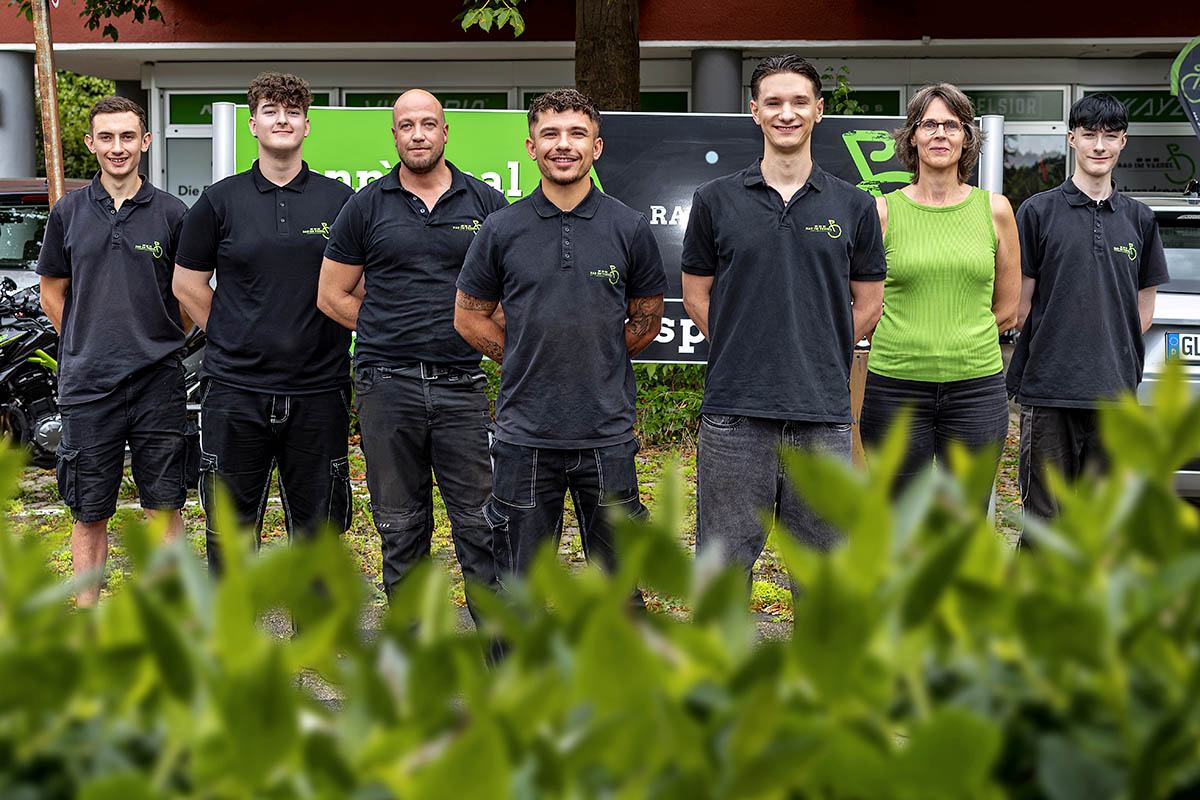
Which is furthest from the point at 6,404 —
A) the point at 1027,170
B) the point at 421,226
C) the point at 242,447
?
the point at 1027,170

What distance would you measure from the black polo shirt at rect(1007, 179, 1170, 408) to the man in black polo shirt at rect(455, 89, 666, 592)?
1.55 metres

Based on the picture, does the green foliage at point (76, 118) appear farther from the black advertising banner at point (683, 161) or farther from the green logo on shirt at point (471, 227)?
the green logo on shirt at point (471, 227)

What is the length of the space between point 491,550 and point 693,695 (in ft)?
13.0

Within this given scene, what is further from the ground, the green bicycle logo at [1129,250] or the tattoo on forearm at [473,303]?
the green bicycle logo at [1129,250]

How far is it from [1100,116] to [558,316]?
2.29 metres

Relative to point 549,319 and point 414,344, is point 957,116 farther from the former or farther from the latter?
point 414,344

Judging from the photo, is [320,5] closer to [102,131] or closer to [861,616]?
[102,131]

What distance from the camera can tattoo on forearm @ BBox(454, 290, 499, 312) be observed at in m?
4.44

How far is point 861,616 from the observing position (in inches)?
31.2

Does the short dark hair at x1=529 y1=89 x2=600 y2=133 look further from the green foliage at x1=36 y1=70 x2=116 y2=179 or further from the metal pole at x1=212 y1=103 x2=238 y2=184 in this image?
the green foliage at x1=36 y1=70 x2=116 y2=179

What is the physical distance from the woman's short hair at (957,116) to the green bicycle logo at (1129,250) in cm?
67

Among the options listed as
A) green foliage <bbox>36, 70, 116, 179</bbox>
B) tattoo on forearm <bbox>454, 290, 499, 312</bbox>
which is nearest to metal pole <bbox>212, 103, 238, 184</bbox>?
tattoo on forearm <bbox>454, 290, 499, 312</bbox>

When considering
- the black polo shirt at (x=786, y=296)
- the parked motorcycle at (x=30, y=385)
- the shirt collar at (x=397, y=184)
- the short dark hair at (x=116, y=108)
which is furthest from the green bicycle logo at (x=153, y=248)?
the parked motorcycle at (x=30, y=385)

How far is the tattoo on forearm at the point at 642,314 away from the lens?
4570 mm
